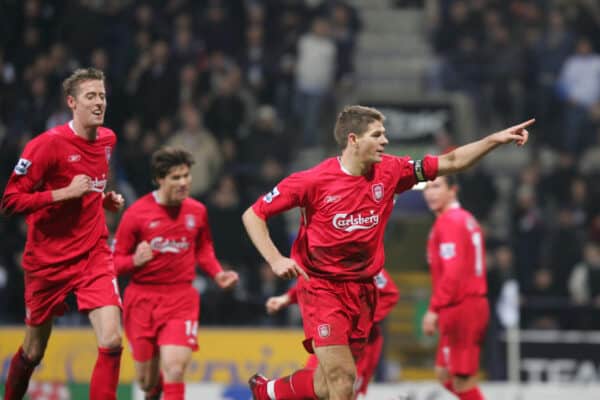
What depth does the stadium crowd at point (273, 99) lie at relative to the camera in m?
14.3

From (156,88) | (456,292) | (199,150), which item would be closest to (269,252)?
(456,292)

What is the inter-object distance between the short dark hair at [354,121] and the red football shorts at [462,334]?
2.55m

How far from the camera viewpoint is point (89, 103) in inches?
314

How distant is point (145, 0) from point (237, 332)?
20.4ft

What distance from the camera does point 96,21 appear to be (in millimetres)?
16391

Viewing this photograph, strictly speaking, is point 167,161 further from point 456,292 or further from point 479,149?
point 479,149

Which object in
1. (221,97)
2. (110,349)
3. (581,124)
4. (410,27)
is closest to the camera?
(110,349)

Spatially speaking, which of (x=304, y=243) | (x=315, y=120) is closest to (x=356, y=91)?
(x=315, y=120)

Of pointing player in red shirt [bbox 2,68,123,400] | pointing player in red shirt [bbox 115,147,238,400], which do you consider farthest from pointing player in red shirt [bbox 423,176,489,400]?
pointing player in red shirt [bbox 2,68,123,400]

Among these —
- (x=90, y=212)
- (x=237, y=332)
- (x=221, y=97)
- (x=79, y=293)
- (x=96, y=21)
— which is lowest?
(x=237, y=332)

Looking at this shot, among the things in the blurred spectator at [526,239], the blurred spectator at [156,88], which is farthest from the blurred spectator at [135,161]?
the blurred spectator at [526,239]

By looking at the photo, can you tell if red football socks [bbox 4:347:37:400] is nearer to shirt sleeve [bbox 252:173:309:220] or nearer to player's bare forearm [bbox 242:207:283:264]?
player's bare forearm [bbox 242:207:283:264]

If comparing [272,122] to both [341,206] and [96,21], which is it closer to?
[96,21]

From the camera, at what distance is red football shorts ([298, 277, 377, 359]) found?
775 centimetres
